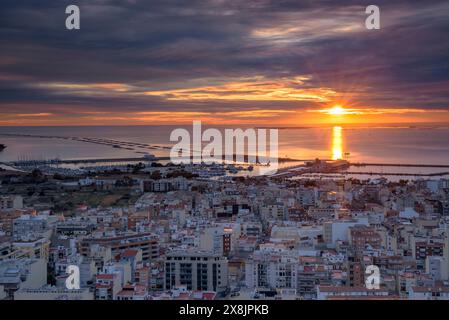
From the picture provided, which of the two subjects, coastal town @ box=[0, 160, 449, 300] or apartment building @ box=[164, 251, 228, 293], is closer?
coastal town @ box=[0, 160, 449, 300]

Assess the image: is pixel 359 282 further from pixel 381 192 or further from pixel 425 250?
pixel 381 192

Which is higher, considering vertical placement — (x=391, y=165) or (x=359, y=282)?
(x=391, y=165)

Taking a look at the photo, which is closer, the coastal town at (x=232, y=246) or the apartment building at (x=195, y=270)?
the coastal town at (x=232, y=246)

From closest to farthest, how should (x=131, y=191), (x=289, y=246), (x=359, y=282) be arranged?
(x=359, y=282) → (x=289, y=246) → (x=131, y=191)

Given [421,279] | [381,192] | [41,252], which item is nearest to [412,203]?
[381,192]

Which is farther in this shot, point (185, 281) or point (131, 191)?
point (131, 191)

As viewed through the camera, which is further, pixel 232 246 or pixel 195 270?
pixel 232 246
